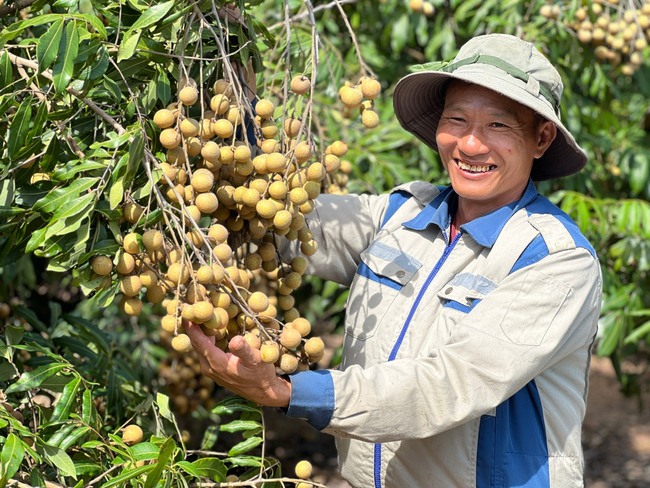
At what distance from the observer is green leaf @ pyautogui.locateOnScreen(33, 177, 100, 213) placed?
144 cm

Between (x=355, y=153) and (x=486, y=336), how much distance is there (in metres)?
1.57

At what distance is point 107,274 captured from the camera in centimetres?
146

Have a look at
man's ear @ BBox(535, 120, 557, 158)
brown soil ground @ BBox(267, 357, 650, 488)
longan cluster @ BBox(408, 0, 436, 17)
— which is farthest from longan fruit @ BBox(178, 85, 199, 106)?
brown soil ground @ BBox(267, 357, 650, 488)

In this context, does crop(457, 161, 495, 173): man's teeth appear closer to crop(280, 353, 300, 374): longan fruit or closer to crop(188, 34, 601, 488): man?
crop(188, 34, 601, 488): man

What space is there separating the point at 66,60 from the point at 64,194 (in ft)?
0.67

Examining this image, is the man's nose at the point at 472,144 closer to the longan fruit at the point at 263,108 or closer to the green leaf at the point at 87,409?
the longan fruit at the point at 263,108

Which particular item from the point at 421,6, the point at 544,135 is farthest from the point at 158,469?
the point at 421,6

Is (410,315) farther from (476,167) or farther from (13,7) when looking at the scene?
(13,7)

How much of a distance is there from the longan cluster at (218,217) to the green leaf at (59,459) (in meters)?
0.24

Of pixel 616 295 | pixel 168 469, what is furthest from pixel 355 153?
pixel 168 469

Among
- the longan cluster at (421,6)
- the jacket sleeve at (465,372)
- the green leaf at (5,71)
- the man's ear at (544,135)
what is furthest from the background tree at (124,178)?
the longan cluster at (421,6)

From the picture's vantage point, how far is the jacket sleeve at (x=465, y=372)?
1.49 metres

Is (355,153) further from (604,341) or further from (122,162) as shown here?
(122,162)

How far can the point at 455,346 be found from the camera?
5.00ft
